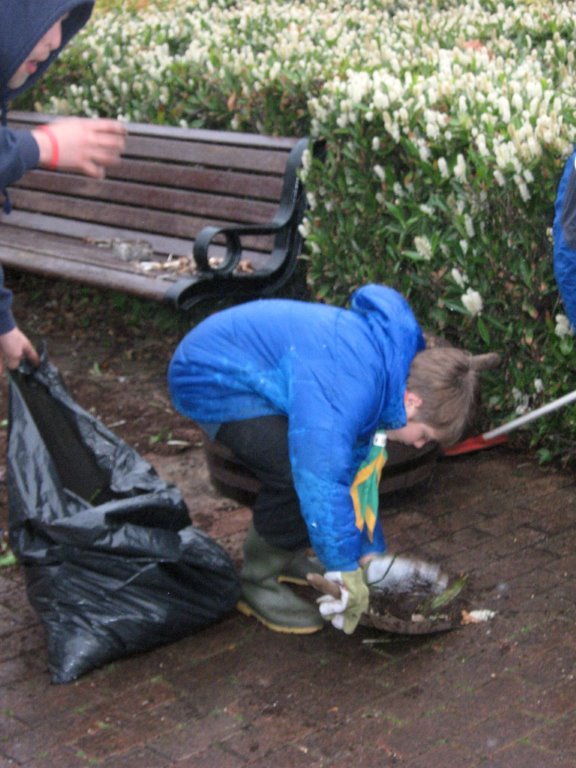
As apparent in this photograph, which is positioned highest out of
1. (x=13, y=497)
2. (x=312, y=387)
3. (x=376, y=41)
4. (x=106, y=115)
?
(x=376, y=41)

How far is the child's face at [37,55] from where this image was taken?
9.78 ft

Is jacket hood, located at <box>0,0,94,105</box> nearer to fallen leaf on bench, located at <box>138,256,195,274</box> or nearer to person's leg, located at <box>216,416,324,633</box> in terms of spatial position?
person's leg, located at <box>216,416,324,633</box>

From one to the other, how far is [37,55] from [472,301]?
2.09 m

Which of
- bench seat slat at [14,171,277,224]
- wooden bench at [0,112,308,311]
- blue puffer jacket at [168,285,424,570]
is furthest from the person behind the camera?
bench seat slat at [14,171,277,224]

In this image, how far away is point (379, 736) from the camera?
309 centimetres

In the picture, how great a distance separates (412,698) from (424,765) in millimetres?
324

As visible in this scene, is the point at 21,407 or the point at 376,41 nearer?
the point at 21,407

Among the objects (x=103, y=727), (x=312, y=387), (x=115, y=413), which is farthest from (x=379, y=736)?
(x=115, y=413)

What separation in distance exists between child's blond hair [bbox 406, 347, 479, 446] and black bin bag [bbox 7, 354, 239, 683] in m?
0.74

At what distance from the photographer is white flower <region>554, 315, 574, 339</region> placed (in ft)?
14.4

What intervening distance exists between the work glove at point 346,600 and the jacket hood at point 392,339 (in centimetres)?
43

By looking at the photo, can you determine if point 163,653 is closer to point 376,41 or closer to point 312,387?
point 312,387

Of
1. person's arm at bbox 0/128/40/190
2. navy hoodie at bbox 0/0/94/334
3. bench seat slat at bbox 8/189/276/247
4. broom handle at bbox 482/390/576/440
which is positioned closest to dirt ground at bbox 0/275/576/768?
broom handle at bbox 482/390/576/440

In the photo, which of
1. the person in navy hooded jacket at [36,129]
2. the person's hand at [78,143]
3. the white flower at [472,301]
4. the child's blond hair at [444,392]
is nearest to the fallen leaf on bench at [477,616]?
the child's blond hair at [444,392]
